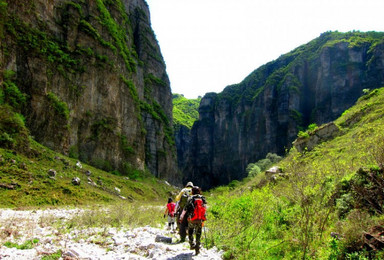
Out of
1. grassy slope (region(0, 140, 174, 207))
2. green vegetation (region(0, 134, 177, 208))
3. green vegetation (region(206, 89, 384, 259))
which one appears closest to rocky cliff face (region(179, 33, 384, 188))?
green vegetation (region(0, 134, 177, 208))

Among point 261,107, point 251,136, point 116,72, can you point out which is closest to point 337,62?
point 261,107

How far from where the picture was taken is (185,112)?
17212cm

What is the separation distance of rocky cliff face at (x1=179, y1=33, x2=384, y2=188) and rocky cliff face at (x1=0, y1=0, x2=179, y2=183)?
44.1m

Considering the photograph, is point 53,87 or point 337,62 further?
point 337,62

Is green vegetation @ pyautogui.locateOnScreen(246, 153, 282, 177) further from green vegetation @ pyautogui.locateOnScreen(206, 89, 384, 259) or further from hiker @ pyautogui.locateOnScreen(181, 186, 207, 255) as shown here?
hiker @ pyautogui.locateOnScreen(181, 186, 207, 255)

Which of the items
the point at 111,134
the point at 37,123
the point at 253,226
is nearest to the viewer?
the point at 253,226

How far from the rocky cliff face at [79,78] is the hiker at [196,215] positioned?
90.8 ft

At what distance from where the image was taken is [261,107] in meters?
95.9

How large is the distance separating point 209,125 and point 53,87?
8734 cm

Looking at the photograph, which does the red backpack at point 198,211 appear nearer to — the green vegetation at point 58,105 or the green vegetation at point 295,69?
the green vegetation at point 58,105

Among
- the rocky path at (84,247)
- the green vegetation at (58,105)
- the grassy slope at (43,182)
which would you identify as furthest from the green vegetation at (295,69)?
the rocky path at (84,247)

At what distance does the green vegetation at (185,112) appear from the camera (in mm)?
143125

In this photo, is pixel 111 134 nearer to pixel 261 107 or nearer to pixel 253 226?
pixel 253 226

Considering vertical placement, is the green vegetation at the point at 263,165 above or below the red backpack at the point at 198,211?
below
